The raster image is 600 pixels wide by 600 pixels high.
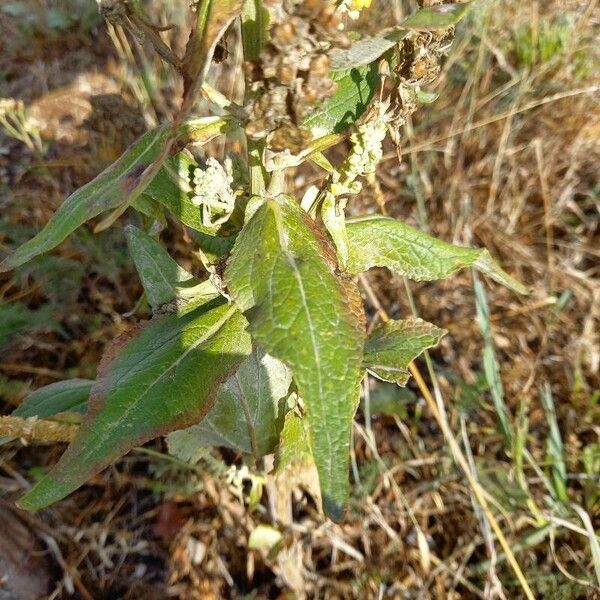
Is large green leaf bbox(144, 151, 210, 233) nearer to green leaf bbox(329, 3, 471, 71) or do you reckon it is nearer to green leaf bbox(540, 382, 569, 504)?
green leaf bbox(329, 3, 471, 71)

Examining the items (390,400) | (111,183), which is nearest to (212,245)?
(111,183)

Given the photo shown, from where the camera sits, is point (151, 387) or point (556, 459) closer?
point (151, 387)

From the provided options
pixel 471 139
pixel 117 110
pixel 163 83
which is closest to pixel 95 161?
pixel 117 110

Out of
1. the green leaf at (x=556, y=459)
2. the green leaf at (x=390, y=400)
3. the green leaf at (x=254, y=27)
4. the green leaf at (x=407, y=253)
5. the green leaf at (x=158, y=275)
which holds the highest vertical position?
the green leaf at (x=254, y=27)

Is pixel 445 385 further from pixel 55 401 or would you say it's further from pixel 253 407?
pixel 55 401

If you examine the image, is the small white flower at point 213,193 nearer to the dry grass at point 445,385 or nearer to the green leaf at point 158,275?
the green leaf at point 158,275

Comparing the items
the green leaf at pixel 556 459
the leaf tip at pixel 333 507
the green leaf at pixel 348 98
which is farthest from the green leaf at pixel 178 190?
the green leaf at pixel 556 459
